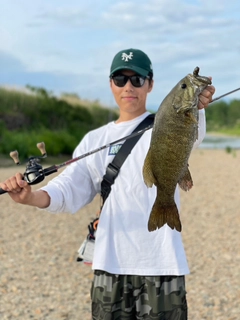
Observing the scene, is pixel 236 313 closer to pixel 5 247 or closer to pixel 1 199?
pixel 5 247

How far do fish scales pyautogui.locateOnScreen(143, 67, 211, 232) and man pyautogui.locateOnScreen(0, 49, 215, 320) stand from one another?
0.59m

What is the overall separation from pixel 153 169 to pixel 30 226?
835 cm

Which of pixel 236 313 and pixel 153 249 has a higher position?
pixel 153 249

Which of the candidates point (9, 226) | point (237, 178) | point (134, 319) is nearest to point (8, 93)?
point (237, 178)

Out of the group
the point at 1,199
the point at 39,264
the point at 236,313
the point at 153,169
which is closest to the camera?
the point at 153,169

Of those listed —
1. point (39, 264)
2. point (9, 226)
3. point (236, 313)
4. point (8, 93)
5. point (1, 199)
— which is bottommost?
point (236, 313)

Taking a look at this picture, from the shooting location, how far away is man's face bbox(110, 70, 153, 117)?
338cm

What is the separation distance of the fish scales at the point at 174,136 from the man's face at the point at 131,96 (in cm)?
92

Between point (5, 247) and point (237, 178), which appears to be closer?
point (5, 247)

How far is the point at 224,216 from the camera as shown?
11695 mm

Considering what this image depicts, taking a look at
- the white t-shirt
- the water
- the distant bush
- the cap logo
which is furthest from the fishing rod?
the water

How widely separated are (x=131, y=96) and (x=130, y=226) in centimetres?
86

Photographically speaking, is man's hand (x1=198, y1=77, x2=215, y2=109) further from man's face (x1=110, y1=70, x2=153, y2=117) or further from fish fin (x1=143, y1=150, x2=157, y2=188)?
man's face (x1=110, y1=70, x2=153, y2=117)

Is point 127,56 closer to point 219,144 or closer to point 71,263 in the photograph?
point 71,263
